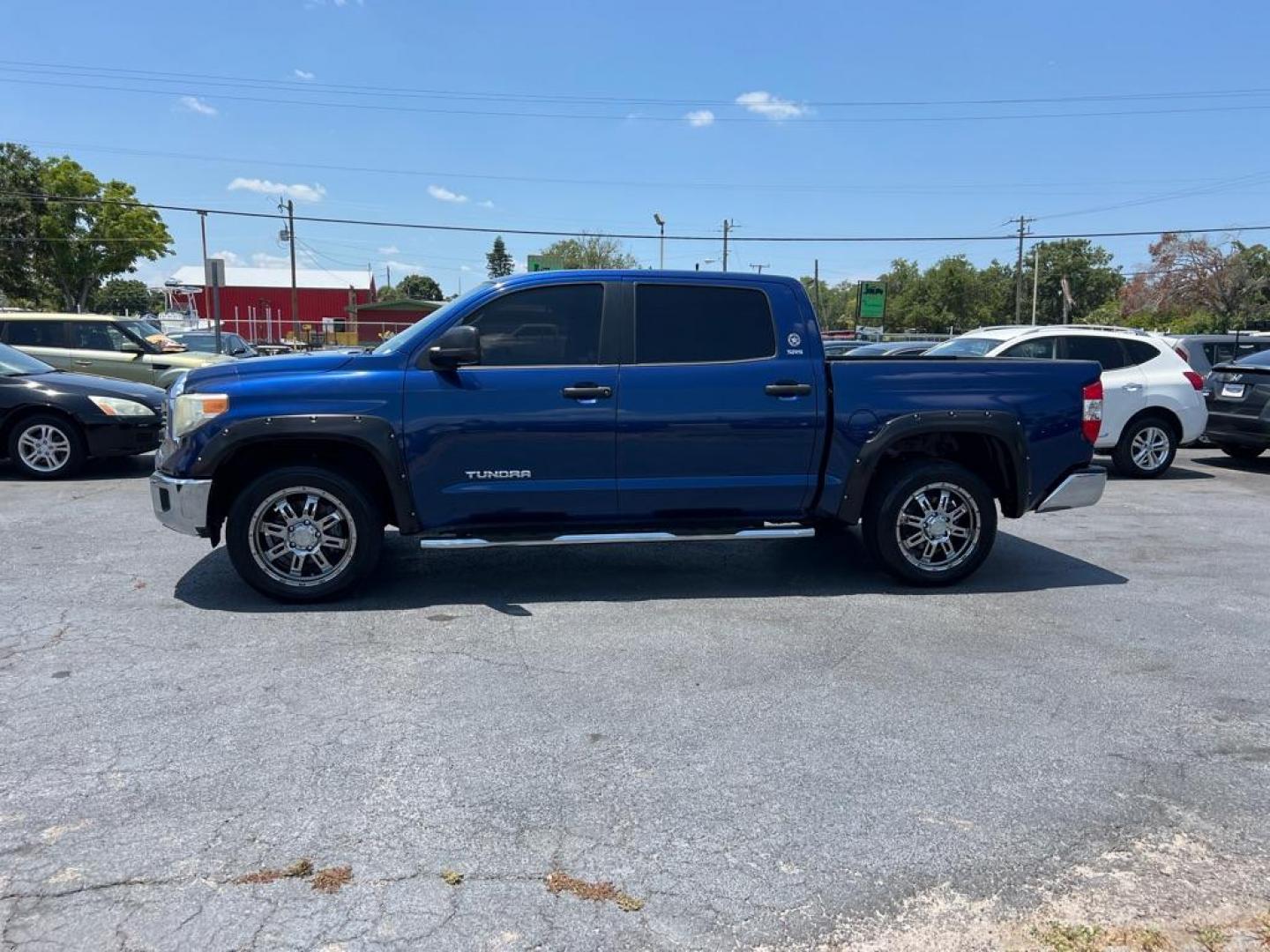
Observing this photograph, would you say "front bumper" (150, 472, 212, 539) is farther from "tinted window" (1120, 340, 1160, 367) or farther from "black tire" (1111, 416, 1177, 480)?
"tinted window" (1120, 340, 1160, 367)

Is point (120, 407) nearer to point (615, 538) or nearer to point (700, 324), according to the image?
point (615, 538)

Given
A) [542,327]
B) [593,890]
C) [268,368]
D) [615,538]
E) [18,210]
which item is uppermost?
[18,210]

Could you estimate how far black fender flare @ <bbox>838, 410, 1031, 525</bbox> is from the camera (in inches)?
228

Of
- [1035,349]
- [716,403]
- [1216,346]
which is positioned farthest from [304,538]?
[1216,346]

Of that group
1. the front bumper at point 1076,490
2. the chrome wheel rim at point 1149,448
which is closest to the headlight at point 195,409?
the front bumper at point 1076,490

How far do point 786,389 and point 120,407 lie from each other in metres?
7.58

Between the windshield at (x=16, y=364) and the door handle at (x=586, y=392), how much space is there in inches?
297

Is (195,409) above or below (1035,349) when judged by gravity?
below

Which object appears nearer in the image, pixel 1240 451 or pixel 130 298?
pixel 1240 451

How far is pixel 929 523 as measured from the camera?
6.00m

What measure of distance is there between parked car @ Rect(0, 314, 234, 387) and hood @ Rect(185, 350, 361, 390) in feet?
26.3

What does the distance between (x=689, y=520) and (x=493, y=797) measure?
281 cm

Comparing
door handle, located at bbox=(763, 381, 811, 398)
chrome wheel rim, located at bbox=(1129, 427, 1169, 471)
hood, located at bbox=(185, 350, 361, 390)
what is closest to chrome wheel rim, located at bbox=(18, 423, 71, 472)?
hood, located at bbox=(185, 350, 361, 390)

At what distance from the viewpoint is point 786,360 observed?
5777mm
